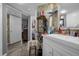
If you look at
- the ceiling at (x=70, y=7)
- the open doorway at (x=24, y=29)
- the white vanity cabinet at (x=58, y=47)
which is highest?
the ceiling at (x=70, y=7)

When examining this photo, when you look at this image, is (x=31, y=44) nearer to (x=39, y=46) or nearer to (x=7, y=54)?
(x=39, y=46)

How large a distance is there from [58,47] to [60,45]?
0.05 meters

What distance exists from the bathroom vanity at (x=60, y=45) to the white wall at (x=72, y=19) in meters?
0.15

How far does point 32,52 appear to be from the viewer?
4.76 ft

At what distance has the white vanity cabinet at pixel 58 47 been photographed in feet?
3.48

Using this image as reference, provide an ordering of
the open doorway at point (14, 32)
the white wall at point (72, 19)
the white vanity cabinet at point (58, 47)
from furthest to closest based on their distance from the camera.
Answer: the open doorway at point (14, 32) → the white wall at point (72, 19) → the white vanity cabinet at point (58, 47)

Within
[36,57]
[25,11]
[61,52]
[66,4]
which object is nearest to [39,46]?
[36,57]

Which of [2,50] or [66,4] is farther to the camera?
[2,50]

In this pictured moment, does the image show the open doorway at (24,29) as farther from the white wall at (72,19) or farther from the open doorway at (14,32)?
the white wall at (72,19)

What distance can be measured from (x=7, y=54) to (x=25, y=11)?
59 cm

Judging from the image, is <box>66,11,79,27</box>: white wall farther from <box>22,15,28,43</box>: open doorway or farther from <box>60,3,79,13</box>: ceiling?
<box>22,15,28,43</box>: open doorway

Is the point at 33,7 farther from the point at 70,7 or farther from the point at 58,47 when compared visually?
the point at 58,47

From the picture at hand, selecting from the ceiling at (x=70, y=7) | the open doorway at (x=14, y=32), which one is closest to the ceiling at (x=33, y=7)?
the ceiling at (x=70, y=7)

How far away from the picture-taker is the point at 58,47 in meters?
1.27
